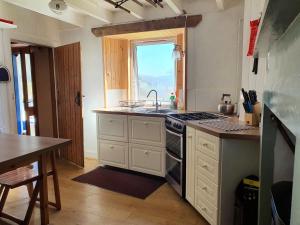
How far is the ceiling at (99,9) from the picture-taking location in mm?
2906

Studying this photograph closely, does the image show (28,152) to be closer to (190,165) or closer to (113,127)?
(190,165)

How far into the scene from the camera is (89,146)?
423cm

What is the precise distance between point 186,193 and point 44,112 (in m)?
3.13

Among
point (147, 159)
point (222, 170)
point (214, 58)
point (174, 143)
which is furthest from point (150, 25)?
point (222, 170)

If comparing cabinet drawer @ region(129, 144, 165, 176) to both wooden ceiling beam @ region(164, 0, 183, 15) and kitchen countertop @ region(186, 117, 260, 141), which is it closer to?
kitchen countertop @ region(186, 117, 260, 141)

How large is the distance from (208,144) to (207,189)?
417 millimetres

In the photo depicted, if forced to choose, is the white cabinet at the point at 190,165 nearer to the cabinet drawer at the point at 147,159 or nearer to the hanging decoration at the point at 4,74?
the cabinet drawer at the point at 147,159

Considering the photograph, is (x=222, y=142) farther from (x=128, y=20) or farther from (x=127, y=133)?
(x=128, y=20)

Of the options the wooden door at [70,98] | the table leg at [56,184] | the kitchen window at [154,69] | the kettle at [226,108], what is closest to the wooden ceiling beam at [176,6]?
the kitchen window at [154,69]

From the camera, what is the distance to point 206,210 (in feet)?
7.01

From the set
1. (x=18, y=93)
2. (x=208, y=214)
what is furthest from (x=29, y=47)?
(x=208, y=214)

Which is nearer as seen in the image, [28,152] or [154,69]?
[28,152]

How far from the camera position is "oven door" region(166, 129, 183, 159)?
2576mm

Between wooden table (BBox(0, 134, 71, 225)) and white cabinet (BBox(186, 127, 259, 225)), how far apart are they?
130 centimetres
